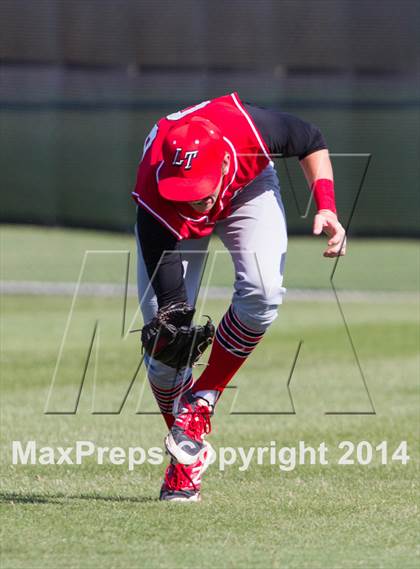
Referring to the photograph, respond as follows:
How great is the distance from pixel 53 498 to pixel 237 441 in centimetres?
158

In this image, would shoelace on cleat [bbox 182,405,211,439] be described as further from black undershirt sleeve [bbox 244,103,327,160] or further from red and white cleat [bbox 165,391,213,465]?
black undershirt sleeve [bbox 244,103,327,160]

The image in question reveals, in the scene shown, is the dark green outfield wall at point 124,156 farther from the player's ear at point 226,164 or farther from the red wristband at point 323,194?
the player's ear at point 226,164

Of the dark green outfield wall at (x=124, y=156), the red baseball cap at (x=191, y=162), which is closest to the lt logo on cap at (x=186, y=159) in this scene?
the red baseball cap at (x=191, y=162)

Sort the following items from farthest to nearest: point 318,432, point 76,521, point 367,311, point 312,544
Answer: point 367,311 → point 318,432 → point 76,521 → point 312,544

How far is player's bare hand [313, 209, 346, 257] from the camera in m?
4.31

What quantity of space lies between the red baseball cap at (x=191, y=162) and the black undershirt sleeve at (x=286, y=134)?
26 cm

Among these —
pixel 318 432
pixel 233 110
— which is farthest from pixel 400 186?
pixel 233 110

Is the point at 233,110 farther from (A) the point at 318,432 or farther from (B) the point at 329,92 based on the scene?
(B) the point at 329,92

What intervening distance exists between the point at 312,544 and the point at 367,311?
7.83 metres

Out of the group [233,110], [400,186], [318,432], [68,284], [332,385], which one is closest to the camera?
[233,110]

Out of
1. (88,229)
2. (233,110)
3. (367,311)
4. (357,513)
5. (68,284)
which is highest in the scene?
(233,110)

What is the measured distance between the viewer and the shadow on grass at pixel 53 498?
452cm

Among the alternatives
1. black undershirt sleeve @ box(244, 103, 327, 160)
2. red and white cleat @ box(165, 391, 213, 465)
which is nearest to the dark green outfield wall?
black undershirt sleeve @ box(244, 103, 327, 160)

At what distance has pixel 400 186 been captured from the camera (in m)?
16.0
